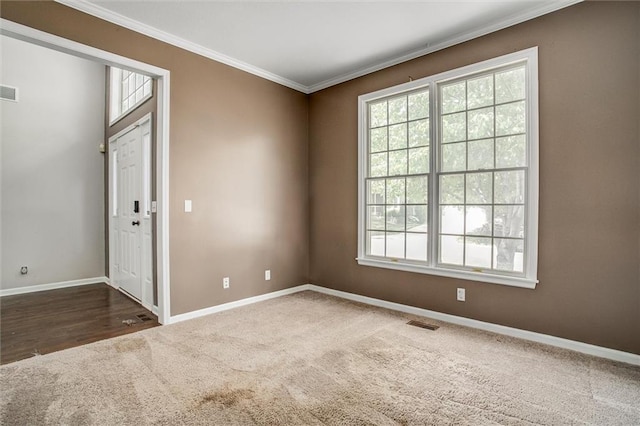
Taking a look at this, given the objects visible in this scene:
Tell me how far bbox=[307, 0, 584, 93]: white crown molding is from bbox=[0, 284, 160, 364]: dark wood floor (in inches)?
142

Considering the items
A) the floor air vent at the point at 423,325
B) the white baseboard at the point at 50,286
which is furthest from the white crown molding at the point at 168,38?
the white baseboard at the point at 50,286

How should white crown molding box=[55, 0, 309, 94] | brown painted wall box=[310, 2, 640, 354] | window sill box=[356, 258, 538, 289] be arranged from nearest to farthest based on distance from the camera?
brown painted wall box=[310, 2, 640, 354]
white crown molding box=[55, 0, 309, 94]
window sill box=[356, 258, 538, 289]

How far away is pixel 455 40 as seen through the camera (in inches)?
127

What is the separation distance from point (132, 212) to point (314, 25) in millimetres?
3207

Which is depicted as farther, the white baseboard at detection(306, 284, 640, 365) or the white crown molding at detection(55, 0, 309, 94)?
the white crown molding at detection(55, 0, 309, 94)

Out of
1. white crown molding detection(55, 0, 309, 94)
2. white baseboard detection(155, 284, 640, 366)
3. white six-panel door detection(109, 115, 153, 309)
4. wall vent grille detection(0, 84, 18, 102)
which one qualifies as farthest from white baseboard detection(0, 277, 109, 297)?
white crown molding detection(55, 0, 309, 94)

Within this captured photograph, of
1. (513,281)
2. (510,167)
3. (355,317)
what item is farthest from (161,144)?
(513,281)

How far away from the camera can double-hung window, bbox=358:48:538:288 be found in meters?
2.88

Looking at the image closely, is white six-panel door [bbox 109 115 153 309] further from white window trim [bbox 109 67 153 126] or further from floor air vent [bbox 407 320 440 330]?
floor air vent [bbox 407 320 440 330]

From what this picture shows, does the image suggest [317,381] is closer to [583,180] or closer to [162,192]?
[162,192]

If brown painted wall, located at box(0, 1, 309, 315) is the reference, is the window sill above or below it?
below

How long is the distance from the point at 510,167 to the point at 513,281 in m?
1.03

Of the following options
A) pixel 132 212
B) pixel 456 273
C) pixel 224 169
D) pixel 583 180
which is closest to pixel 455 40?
pixel 583 180

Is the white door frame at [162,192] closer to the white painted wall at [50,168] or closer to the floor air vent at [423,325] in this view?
the floor air vent at [423,325]
